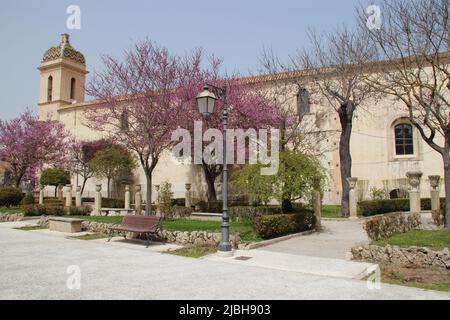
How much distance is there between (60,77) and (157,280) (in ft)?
128

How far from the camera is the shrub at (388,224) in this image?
30.0ft

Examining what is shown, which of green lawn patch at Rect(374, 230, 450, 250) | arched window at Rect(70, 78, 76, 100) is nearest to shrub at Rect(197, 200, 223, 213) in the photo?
green lawn patch at Rect(374, 230, 450, 250)

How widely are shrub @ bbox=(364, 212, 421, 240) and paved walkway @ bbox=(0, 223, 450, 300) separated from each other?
9.73 ft

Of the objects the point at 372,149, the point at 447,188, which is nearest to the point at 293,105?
the point at 372,149

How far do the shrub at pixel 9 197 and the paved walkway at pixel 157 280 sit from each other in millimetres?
15025

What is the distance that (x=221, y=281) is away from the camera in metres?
6.39

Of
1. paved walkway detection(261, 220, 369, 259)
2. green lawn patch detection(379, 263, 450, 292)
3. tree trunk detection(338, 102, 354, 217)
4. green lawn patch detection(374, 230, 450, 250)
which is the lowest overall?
green lawn patch detection(379, 263, 450, 292)

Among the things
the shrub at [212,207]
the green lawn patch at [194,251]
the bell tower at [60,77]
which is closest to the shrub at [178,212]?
the shrub at [212,207]

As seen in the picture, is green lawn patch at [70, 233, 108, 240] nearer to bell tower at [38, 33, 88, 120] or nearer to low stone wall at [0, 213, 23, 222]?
low stone wall at [0, 213, 23, 222]

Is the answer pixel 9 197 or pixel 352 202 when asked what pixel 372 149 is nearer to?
pixel 352 202

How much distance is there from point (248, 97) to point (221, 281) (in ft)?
53.3

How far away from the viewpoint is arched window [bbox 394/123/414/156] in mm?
24578

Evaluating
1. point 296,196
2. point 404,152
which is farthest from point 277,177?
point 404,152
